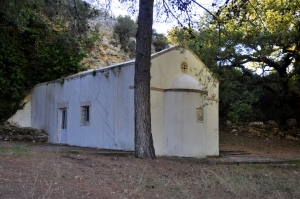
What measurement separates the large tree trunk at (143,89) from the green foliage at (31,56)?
9563 mm

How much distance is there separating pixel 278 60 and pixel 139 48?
14070mm

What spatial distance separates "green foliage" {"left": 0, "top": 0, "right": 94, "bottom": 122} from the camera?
778 inches

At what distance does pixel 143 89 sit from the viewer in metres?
10.5

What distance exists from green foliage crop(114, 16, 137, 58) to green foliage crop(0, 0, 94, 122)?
790 cm

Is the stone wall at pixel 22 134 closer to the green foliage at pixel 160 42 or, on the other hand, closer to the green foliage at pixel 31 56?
the green foliage at pixel 31 56

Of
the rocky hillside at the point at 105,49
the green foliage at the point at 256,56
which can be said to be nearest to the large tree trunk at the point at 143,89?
the green foliage at the point at 256,56

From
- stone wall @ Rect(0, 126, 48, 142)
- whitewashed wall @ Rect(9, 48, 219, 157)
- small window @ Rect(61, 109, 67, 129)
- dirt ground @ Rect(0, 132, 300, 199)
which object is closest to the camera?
dirt ground @ Rect(0, 132, 300, 199)

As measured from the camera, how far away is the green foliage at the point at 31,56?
1977 cm

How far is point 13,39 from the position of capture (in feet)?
66.7

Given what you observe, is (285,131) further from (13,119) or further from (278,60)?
(13,119)

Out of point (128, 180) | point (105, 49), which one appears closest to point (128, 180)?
point (128, 180)

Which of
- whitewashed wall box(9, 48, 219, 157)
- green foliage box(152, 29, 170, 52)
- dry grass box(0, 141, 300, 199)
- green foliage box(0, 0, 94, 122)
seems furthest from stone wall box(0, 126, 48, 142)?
green foliage box(152, 29, 170, 52)

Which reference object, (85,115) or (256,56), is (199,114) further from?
(256,56)

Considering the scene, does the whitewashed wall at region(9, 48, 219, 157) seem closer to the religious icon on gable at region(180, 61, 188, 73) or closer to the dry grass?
the religious icon on gable at region(180, 61, 188, 73)
